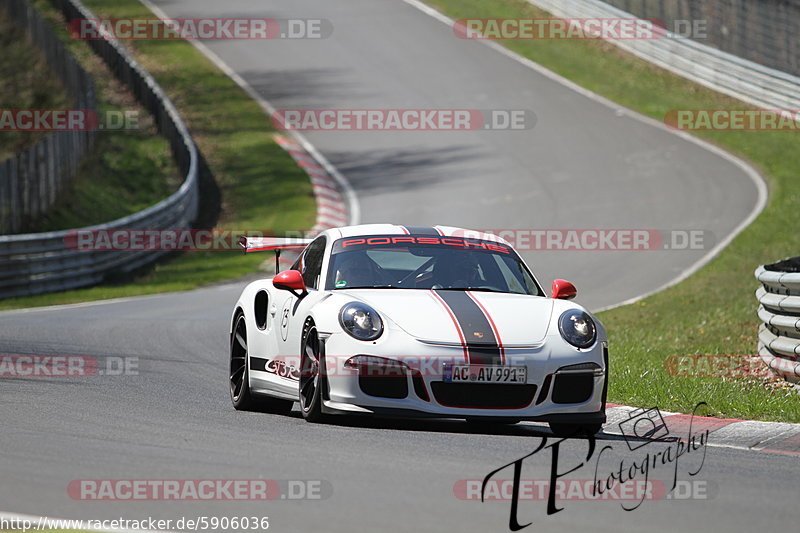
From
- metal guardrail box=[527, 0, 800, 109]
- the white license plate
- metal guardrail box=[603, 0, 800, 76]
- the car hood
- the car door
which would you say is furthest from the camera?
metal guardrail box=[603, 0, 800, 76]

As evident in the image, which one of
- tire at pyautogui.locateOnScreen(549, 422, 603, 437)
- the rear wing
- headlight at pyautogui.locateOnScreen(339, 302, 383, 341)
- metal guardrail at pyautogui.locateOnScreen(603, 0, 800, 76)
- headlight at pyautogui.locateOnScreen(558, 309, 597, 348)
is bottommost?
metal guardrail at pyautogui.locateOnScreen(603, 0, 800, 76)

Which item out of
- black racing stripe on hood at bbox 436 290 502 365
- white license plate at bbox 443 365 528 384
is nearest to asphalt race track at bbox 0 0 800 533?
white license plate at bbox 443 365 528 384

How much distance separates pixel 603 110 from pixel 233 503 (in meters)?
29.8

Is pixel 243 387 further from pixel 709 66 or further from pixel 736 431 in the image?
pixel 709 66

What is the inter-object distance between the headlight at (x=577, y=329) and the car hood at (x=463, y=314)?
11 cm

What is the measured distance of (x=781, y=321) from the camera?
10.7m

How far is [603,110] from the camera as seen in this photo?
113 ft

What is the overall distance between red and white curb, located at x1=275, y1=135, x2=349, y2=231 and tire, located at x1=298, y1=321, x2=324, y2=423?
57.3 ft

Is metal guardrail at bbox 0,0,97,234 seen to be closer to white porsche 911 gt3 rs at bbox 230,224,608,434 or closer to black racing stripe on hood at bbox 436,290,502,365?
white porsche 911 gt3 rs at bbox 230,224,608,434

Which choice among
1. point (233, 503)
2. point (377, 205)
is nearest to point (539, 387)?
point (233, 503)

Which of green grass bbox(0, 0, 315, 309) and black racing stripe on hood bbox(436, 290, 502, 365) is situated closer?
black racing stripe on hood bbox(436, 290, 502, 365)

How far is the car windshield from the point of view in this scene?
919 cm

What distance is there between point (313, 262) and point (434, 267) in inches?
38.2

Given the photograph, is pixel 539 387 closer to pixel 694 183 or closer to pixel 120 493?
pixel 120 493
